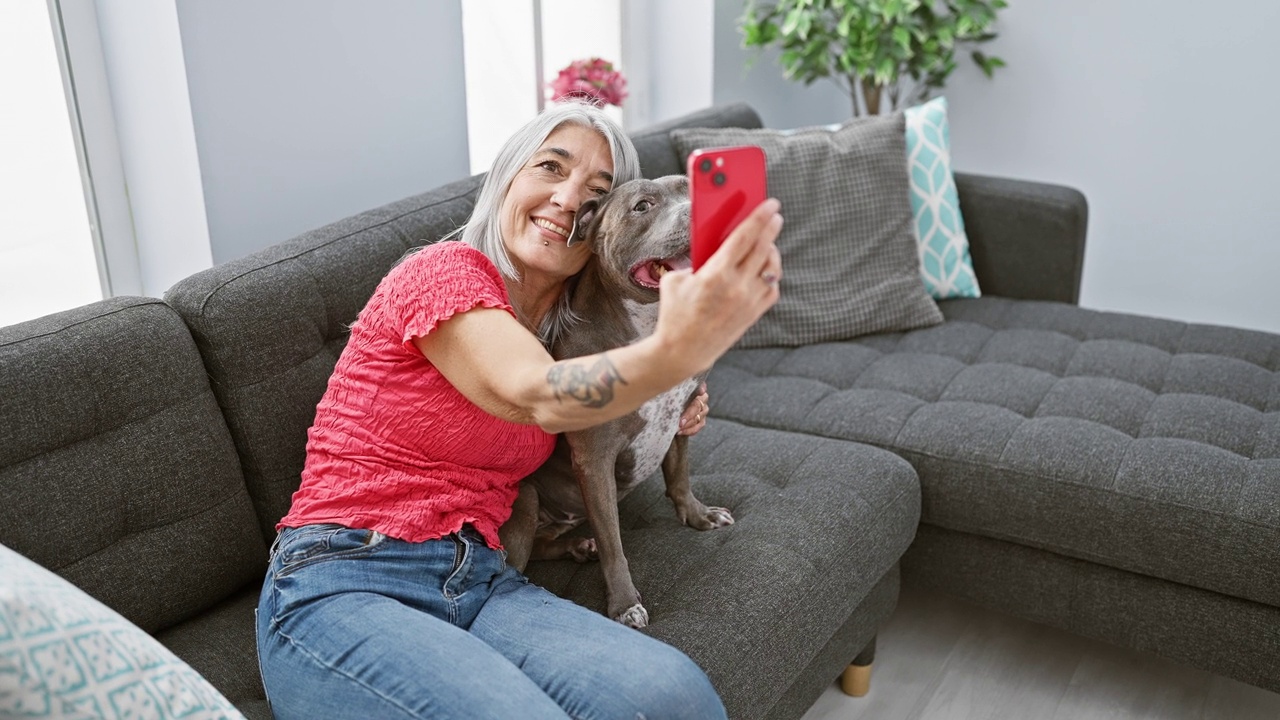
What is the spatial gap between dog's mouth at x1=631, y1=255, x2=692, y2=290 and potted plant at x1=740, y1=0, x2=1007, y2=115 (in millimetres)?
1958

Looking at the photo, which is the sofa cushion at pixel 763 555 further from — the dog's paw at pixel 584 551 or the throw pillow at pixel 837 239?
the throw pillow at pixel 837 239

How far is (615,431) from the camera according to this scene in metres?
1.55

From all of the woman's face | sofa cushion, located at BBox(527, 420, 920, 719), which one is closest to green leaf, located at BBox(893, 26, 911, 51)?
sofa cushion, located at BBox(527, 420, 920, 719)

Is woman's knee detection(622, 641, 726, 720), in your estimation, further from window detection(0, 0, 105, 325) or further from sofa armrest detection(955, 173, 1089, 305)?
sofa armrest detection(955, 173, 1089, 305)

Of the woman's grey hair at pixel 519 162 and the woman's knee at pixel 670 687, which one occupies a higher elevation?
the woman's grey hair at pixel 519 162

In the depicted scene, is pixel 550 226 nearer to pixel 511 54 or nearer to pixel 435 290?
pixel 435 290

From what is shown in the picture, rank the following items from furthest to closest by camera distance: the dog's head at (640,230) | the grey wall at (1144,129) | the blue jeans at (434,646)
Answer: the grey wall at (1144,129) → the dog's head at (640,230) → the blue jeans at (434,646)

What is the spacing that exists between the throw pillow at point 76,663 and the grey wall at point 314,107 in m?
1.25

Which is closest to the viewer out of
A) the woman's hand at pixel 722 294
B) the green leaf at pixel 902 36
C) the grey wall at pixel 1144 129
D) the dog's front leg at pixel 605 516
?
the woman's hand at pixel 722 294

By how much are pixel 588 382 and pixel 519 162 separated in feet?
1.58

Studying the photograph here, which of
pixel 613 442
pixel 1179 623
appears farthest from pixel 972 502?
pixel 613 442

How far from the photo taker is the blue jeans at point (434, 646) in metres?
1.19

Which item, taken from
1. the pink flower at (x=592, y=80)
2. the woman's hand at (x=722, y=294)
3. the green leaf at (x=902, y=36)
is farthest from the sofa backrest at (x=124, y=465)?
the green leaf at (x=902, y=36)

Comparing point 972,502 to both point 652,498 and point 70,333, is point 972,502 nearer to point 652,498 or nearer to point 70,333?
point 652,498
